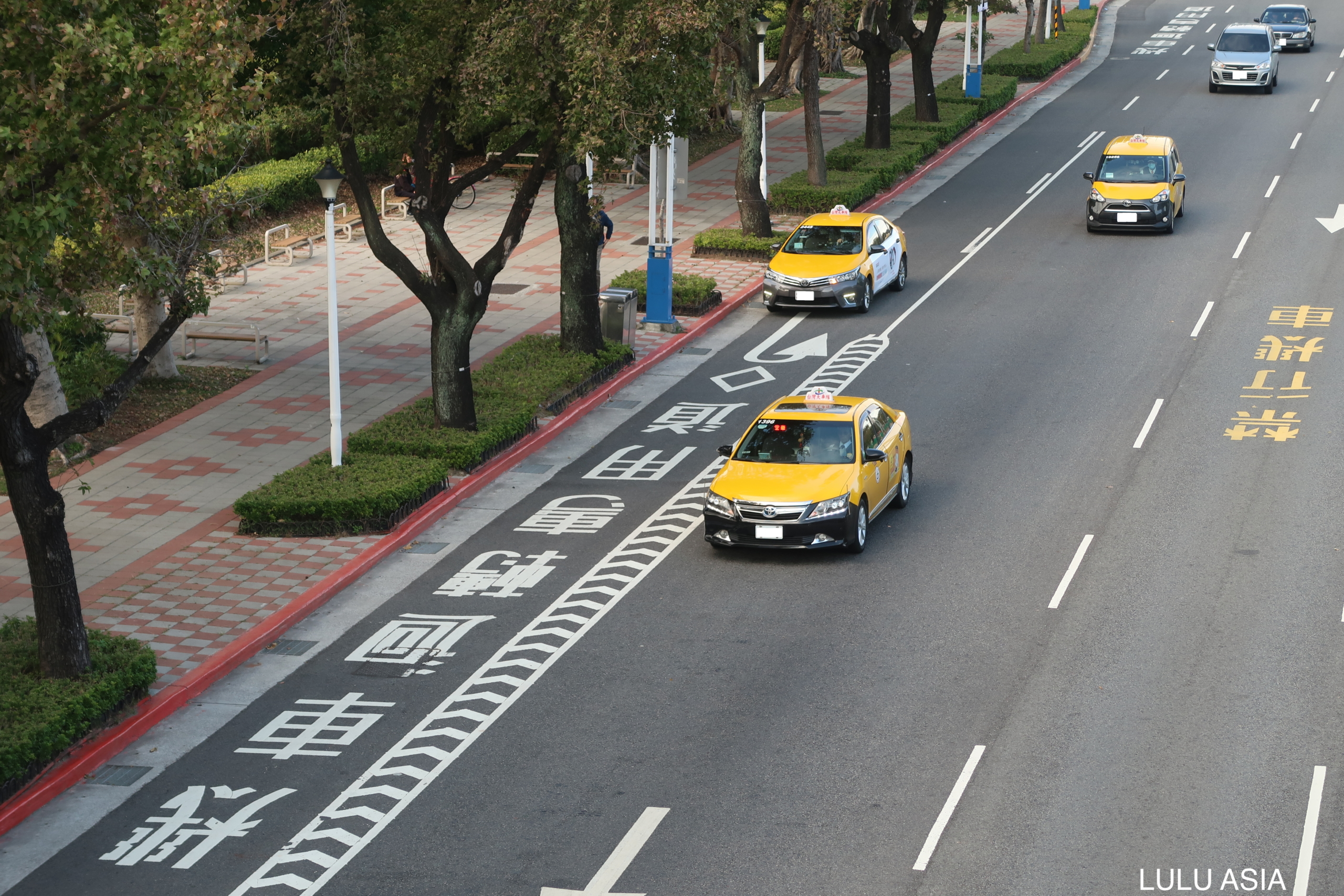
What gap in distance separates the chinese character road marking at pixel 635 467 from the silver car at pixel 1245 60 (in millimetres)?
33632

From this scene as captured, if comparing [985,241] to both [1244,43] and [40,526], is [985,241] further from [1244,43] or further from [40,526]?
[40,526]

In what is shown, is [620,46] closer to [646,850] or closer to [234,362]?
[234,362]

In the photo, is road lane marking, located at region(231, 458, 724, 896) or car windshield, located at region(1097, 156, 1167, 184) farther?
car windshield, located at region(1097, 156, 1167, 184)

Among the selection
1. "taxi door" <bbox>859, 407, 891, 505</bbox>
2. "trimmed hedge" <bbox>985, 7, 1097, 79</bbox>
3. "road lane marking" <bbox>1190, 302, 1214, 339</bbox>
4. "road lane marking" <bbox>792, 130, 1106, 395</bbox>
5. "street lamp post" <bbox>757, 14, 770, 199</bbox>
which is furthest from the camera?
"trimmed hedge" <bbox>985, 7, 1097, 79</bbox>

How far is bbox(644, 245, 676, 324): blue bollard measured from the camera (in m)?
30.0

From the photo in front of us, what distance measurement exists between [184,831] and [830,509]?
26.9 feet

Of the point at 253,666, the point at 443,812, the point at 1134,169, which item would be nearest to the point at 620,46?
the point at 253,666

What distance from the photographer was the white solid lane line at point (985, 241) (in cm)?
3089

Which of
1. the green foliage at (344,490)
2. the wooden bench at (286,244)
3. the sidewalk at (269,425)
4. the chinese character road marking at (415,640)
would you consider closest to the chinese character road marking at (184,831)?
the sidewalk at (269,425)

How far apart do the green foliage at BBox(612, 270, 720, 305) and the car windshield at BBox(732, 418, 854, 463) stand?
1039 cm

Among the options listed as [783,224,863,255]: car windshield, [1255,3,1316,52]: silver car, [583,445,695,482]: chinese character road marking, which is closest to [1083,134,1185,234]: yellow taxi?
[783,224,863,255]: car windshield

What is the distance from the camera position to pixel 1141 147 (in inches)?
1437

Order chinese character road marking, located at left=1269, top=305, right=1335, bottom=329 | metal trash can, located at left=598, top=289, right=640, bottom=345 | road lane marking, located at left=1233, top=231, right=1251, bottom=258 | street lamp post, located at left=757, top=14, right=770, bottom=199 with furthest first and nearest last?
street lamp post, located at left=757, top=14, right=770, bottom=199 → road lane marking, located at left=1233, top=231, right=1251, bottom=258 → chinese character road marking, located at left=1269, top=305, right=1335, bottom=329 → metal trash can, located at left=598, top=289, right=640, bottom=345

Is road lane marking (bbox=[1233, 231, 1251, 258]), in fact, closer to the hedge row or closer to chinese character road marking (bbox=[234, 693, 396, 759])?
the hedge row
